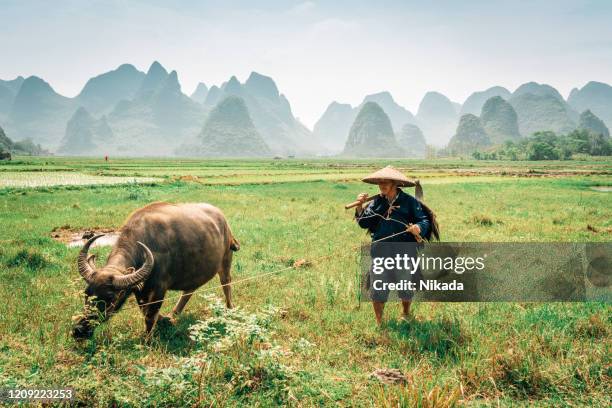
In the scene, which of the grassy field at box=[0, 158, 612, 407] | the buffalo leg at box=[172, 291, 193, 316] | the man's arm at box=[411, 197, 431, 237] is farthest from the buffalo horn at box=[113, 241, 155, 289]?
the man's arm at box=[411, 197, 431, 237]

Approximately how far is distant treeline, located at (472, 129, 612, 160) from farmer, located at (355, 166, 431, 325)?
106446 mm

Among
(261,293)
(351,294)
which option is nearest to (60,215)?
(261,293)

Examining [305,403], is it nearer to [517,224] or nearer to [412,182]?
[412,182]

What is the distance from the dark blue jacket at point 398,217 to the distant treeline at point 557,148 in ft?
349

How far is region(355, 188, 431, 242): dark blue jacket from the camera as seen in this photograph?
4.87 m

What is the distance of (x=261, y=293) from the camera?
→ 605cm

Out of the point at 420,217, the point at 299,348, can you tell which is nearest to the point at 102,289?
the point at 299,348

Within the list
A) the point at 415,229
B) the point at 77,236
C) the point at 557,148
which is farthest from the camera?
the point at 557,148

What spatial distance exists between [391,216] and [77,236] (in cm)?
901

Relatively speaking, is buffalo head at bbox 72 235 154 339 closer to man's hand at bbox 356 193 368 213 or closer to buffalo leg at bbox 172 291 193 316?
buffalo leg at bbox 172 291 193 316

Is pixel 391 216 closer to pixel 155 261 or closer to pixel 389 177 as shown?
pixel 389 177

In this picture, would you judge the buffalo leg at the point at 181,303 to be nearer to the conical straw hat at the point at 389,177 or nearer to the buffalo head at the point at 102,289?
the buffalo head at the point at 102,289

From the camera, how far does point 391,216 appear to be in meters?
4.91

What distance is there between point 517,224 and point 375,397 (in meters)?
10.7
